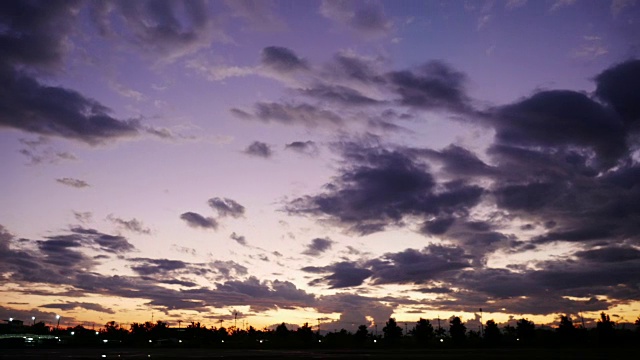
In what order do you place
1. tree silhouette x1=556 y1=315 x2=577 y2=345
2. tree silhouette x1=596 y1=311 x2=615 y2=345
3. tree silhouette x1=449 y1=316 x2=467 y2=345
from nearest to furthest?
tree silhouette x1=596 y1=311 x2=615 y2=345
tree silhouette x1=556 y1=315 x2=577 y2=345
tree silhouette x1=449 y1=316 x2=467 y2=345

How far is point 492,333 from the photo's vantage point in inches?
7151

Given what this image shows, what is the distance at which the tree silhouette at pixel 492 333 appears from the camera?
177250 mm

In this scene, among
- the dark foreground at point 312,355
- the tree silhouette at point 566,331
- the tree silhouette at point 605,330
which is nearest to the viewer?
the dark foreground at point 312,355

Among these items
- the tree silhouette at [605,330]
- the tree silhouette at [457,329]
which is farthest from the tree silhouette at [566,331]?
the tree silhouette at [457,329]

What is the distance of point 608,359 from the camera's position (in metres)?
59.5

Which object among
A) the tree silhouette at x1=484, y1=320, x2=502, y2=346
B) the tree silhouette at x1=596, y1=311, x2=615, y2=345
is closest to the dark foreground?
the tree silhouette at x1=596, y1=311, x2=615, y2=345

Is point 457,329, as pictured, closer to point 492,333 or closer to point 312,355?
point 492,333

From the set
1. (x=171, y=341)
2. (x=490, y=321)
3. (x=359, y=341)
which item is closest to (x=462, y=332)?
(x=490, y=321)

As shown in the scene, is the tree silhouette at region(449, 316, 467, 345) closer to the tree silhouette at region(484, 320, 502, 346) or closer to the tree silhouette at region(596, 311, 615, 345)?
the tree silhouette at region(484, 320, 502, 346)

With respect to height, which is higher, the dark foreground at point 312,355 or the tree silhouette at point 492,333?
the tree silhouette at point 492,333

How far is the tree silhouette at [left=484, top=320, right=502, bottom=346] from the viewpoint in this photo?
582ft

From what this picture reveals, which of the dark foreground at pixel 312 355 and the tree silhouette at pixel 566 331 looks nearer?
the dark foreground at pixel 312 355

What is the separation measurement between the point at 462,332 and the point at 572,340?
4113cm

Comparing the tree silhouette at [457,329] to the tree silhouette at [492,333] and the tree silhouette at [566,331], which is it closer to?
the tree silhouette at [492,333]
